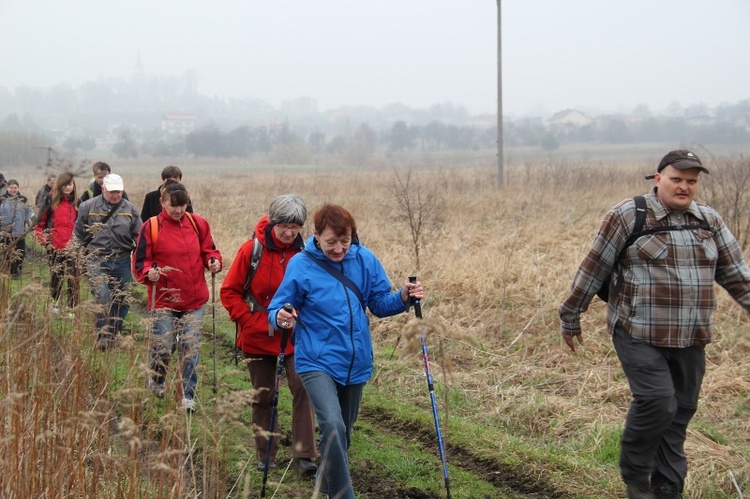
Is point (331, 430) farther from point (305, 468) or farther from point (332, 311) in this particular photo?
point (305, 468)

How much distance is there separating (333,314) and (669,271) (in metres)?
1.95

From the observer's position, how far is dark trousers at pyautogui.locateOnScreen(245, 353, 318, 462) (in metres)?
5.72

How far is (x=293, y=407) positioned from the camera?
5.71 meters

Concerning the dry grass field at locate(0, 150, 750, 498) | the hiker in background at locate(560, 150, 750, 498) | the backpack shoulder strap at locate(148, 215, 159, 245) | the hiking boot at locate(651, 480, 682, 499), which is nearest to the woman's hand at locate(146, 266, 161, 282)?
the backpack shoulder strap at locate(148, 215, 159, 245)

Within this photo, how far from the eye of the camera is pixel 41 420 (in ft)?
13.8

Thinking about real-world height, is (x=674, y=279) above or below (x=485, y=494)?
above

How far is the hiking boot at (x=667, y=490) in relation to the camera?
5.09 metres

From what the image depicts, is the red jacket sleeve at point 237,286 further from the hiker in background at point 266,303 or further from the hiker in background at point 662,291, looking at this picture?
the hiker in background at point 662,291

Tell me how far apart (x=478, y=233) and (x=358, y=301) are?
A: 407 inches

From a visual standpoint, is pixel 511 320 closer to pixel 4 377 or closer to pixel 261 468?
pixel 261 468

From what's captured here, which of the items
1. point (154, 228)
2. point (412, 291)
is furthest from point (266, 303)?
point (154, 228)

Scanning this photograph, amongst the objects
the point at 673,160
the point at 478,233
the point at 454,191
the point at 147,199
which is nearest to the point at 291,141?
the point at 454,191

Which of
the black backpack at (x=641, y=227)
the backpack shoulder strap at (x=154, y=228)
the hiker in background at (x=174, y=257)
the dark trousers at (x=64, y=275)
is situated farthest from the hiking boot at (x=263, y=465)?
the black backpack at (x=641, y=227)

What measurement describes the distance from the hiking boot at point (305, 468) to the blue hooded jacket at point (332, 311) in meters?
1.23
